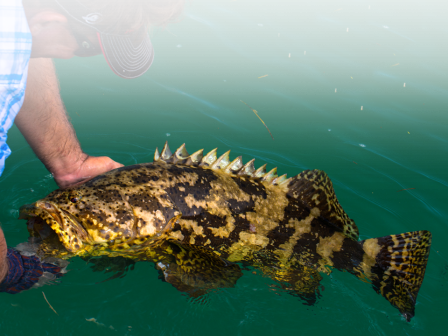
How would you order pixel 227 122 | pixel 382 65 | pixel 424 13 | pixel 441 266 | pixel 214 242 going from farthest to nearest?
pixel 424 13
pixel 382 65
pixel 227 122
pixel 441 266
pixel 214 242

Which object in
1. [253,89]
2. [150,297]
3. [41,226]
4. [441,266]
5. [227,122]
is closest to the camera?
[41,226]

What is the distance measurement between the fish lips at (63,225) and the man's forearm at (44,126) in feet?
3.64

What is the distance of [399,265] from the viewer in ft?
14.5

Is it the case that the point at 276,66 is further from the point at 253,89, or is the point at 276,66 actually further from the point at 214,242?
the point at 214,242

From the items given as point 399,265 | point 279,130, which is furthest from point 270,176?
point 279,130

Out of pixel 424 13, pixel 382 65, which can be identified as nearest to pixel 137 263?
pixel 382 65

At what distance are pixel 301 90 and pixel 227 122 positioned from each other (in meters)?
1.62

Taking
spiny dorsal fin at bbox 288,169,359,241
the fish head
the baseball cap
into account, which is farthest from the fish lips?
spiny dorsal fin at bbox 288,169,359,241

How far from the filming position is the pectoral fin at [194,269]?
409 centimetres

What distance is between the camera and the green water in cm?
434

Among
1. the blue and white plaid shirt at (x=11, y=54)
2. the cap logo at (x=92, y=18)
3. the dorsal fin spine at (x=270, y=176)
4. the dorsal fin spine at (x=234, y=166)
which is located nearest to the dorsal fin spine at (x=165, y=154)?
the dorsal fin spine at (x=234, y=166)

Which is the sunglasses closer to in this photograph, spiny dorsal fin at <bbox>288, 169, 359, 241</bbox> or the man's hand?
the man's hand

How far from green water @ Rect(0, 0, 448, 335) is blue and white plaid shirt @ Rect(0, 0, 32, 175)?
2456 mm

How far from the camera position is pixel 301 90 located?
725 centimetres
